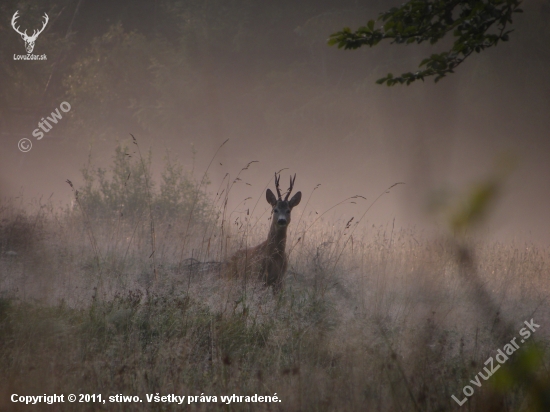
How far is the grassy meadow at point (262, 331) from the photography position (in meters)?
3.17

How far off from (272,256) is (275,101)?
17.6m

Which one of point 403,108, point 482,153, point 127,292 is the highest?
point 403,108

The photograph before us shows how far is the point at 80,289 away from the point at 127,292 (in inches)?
22.2

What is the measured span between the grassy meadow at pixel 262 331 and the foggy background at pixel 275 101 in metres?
11.4

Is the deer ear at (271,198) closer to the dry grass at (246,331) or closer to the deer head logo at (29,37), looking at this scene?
the dry grass at (246,331)

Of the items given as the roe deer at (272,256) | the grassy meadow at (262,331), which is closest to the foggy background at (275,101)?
the roe deer at (272,256)

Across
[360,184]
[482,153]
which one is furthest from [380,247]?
[360,184]

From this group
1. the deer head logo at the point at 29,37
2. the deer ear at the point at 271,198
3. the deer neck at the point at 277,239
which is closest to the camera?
the deer neck at the point at 277,239

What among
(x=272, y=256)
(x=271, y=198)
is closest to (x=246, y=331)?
(x=272, y=256)

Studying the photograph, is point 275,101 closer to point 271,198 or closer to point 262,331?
point 271,198

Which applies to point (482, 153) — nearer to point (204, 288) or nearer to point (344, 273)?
point (344, 273)

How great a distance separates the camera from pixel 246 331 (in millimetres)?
4312

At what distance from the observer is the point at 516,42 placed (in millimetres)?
17609

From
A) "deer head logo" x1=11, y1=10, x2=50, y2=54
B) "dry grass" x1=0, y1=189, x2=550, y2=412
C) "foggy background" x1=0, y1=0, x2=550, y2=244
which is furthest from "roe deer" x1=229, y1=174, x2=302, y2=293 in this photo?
"deer head logo" x1=11, y1=10, x2=50, y2=54
